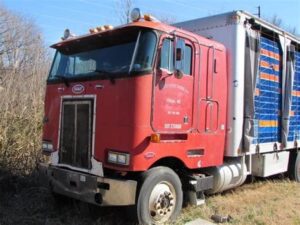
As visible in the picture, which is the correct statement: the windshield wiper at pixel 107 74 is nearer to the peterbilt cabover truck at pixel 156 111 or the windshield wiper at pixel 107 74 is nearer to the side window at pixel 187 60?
the peterbilt cabover truck at pixel 156 111

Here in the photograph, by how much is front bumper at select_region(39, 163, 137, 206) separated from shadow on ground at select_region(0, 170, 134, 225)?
1.50 ft

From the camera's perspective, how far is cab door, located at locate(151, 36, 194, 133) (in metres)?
6.38

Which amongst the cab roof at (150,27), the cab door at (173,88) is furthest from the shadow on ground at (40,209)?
the cab roof at (150,27)

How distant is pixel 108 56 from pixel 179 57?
105 cm

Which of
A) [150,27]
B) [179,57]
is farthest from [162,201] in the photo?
[150,27]

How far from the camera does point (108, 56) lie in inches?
265

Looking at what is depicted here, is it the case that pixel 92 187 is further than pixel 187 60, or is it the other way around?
pixel 187 60

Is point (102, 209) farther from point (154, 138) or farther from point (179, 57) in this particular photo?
point (179, 57)

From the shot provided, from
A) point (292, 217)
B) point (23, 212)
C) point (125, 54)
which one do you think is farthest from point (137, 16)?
point (292, 217)

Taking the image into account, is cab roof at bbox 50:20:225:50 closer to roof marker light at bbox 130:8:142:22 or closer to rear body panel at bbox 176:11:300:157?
roof marker light at bbox 130:8:142:22

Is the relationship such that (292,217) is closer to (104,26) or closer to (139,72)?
(139,72)

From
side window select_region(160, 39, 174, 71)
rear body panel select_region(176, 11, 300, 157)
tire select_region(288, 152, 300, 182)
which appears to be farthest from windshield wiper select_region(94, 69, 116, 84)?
tire select_region(288, 152, 300, 182)

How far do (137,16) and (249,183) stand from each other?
17.4 feet

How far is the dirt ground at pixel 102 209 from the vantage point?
6.94 meters
